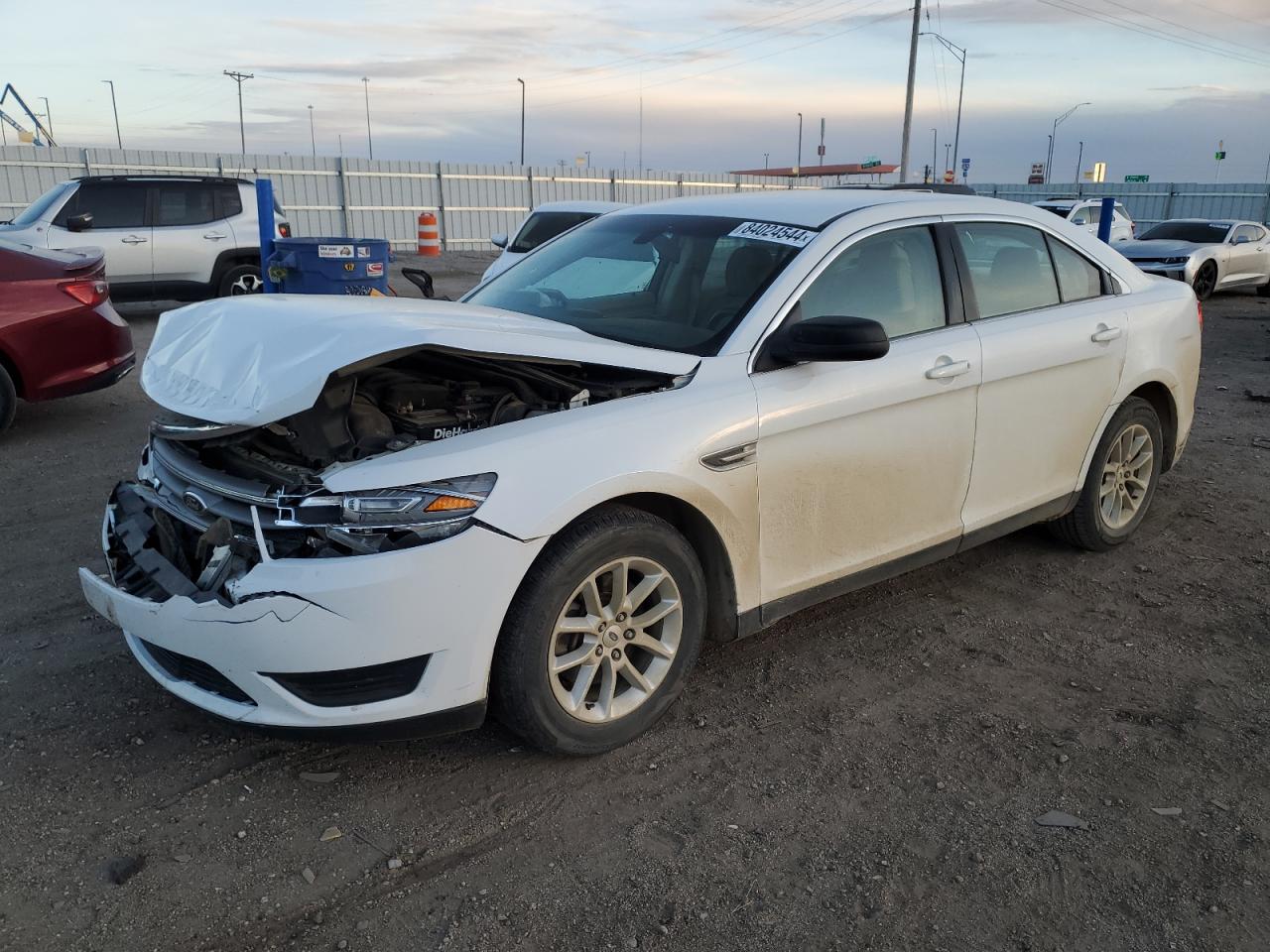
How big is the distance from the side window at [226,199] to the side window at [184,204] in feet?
0.24

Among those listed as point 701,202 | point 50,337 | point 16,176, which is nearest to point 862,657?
point 701,202

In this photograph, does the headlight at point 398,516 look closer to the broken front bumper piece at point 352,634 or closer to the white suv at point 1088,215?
the broken front bumper piece at point 352,634

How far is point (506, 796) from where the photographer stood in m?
3.06

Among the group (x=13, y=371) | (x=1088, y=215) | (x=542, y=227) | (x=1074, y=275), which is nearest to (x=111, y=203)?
(x=542, y=227)

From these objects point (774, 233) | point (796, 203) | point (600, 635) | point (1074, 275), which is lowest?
point (600, 635)

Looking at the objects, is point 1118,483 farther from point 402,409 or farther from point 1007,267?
point 402,409

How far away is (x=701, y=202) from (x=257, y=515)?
2.50 meters

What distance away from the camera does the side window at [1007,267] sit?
14.0ft

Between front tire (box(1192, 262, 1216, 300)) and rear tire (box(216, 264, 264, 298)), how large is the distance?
15.5 m

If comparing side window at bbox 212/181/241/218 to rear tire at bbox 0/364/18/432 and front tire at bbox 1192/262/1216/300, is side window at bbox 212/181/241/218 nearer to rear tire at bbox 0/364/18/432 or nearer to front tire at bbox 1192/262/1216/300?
rear tire at bbox 0/364/18/432

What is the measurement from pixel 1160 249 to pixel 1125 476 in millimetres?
15048

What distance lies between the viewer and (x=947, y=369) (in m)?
3.94

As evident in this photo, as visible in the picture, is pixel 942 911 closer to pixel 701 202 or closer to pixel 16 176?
pixel 701 202

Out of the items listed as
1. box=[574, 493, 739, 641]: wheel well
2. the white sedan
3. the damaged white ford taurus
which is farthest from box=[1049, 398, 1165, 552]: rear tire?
the white sedan
